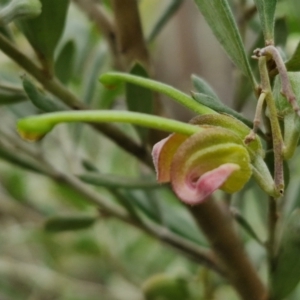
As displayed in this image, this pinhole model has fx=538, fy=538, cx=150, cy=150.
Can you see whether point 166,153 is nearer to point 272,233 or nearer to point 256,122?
point 256,122

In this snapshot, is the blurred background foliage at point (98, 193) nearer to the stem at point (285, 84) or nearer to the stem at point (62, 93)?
the stem at point (62, 93)

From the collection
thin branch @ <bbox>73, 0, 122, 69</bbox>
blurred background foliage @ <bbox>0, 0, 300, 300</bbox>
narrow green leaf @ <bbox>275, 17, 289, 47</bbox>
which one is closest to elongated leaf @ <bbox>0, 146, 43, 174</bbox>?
blurred background foliage @ <bbox>0, 0, 300, 300</bbox>

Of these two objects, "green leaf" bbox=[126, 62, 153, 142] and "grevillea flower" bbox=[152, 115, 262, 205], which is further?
"green leaf" bbox=[126, 62, 153, 142]

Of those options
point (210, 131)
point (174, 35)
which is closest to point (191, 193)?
point (210, 131)

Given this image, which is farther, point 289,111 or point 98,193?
point 98,193

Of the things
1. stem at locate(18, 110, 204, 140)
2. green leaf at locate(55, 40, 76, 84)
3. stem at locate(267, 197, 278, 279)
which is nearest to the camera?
stem at locate(18, 110, 204, 140)

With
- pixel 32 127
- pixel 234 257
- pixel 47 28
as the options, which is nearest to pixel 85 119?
pixel 32 127

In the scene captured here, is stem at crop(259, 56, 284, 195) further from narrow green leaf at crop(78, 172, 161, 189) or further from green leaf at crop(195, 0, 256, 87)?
narrow green leaf at crop(78, 172, 161, 189)
